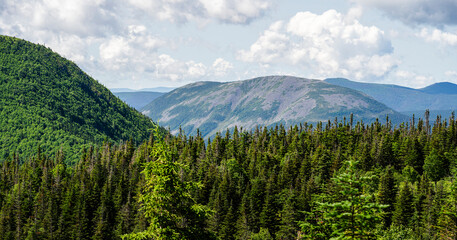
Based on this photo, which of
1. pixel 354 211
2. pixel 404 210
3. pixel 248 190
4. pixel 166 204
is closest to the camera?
pixel 354 211

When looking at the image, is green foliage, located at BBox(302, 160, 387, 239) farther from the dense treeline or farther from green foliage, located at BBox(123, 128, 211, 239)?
the dense treeline

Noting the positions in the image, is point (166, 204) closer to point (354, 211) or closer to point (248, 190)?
point (354, 211)

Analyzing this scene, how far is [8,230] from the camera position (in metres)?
144

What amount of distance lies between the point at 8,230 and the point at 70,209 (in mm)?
27418

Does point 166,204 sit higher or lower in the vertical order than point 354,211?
lower

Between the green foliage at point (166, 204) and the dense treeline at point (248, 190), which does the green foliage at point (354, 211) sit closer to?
→ the green foliage at point (166, 204)

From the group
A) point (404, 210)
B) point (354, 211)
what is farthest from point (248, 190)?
point (354, 211)

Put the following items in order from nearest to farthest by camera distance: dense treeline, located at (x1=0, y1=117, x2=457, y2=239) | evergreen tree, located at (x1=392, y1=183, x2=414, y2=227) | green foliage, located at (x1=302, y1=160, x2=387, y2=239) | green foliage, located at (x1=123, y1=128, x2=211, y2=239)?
green foliage, located at (x1=302, y1=160, x2=387, y2=239), green foliage, located at (x1=123, y1=128, x2=211, y2=239), evergreen tree, located at (x1=392, y1=183, x2=414, y2=227), dense treeline, located at (x1=0, y1=117, x2=457, y2=239)

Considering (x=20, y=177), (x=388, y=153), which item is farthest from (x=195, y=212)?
(x=20, y=177)

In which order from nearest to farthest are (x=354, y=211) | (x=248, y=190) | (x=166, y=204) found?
1. (x=354, y=211)
2. (x=166, y=204)
3. (x=248, y=190)

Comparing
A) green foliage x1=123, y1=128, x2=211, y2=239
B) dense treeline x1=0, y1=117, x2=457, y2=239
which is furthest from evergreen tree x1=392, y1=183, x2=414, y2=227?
green foliage x1=123, y1=128, x2=211, y2=239

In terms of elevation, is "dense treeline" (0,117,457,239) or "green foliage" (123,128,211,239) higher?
"green foliage" (123,128,211,239)

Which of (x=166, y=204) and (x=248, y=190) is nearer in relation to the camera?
(x=166, y=204)

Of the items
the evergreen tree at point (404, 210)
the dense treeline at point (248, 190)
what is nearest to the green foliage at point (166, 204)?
the dense treeline at point (248, 190)
